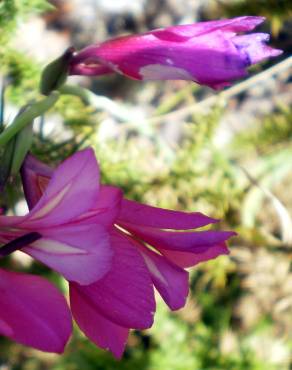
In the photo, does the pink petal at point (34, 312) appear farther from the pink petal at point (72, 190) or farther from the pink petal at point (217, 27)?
Answer: the pink petal at point (217, 27)

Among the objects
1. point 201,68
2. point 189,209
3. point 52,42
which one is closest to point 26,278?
point 201,68

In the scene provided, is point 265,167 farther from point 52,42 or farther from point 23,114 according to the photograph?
point 23,114

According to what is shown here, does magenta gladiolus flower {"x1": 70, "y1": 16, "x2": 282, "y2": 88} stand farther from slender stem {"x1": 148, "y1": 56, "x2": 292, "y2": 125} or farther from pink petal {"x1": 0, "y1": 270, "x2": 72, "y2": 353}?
slender stem {"x1": 148, "y1": 56, "x2": 292, "y2": 125}

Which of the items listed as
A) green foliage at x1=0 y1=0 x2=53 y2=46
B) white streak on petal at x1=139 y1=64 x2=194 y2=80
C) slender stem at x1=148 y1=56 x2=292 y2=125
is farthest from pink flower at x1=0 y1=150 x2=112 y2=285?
slender stem at x1=148 y1=56 x2=292 y2=125

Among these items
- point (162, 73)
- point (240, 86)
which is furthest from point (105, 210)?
point (240, 86)

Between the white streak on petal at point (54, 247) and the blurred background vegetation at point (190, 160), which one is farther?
the blurred background vegetation at point (190, 160)

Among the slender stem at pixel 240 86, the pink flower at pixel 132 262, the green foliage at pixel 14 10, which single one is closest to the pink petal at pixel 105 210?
the pink flower at pixel 132 262
